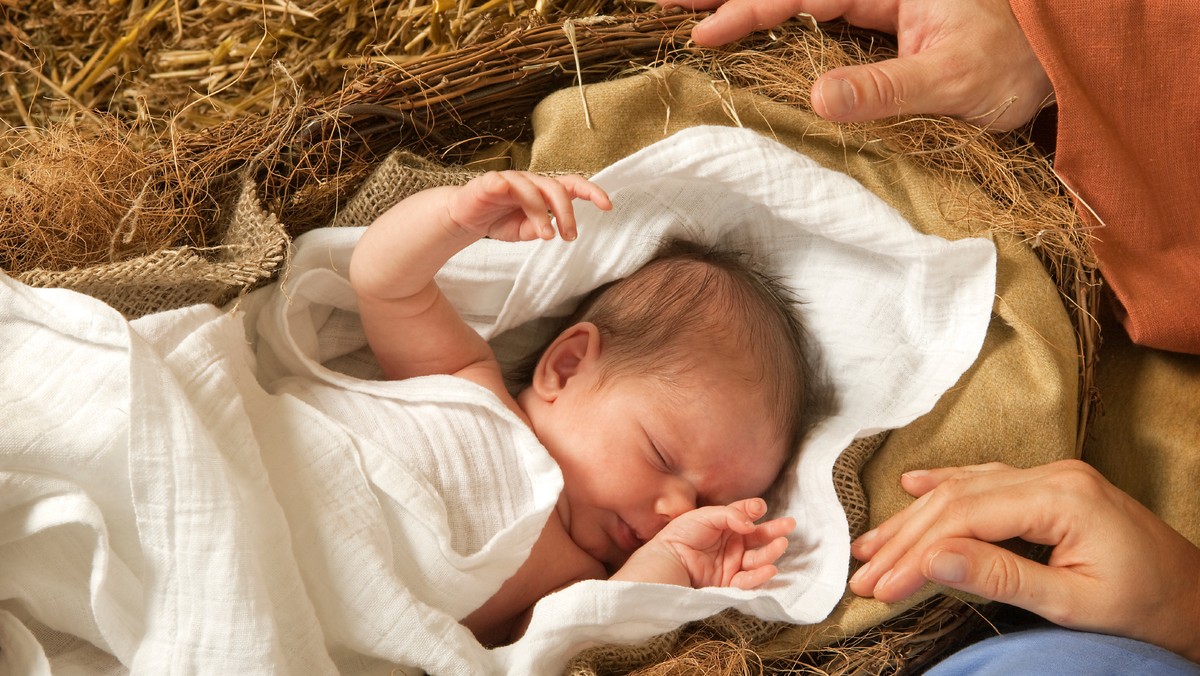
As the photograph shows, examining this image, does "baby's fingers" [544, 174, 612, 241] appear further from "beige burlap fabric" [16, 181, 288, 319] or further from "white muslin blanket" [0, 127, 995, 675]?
"beige burlap fabric" [16, 181, 288, 319]

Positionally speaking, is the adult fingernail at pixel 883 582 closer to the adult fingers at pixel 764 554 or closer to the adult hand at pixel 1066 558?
the adult hand at pixel 1066 558

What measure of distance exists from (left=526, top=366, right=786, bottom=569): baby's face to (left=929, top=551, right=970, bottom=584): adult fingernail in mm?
351

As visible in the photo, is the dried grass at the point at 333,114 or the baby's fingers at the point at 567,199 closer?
the baby's fingers at the point at 567,199

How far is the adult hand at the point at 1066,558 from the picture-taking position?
1380 mm

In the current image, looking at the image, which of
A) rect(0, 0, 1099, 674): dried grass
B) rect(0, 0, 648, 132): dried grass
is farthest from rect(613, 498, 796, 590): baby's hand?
rect(0, 0, 648, 132): dried grass

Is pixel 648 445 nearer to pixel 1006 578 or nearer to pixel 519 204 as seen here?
pixel 519 204

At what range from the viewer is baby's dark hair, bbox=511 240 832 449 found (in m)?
1.57

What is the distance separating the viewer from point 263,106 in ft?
6.91

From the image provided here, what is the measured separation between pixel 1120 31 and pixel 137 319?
1645mm

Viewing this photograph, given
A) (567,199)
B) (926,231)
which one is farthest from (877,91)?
(567,199)

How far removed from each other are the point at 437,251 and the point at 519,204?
16 centimetres

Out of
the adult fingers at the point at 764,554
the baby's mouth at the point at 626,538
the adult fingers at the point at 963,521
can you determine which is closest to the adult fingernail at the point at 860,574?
the adult fingers at the point at 963,521

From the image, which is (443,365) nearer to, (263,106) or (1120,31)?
(263,106)

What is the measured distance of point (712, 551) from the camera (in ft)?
5.12
